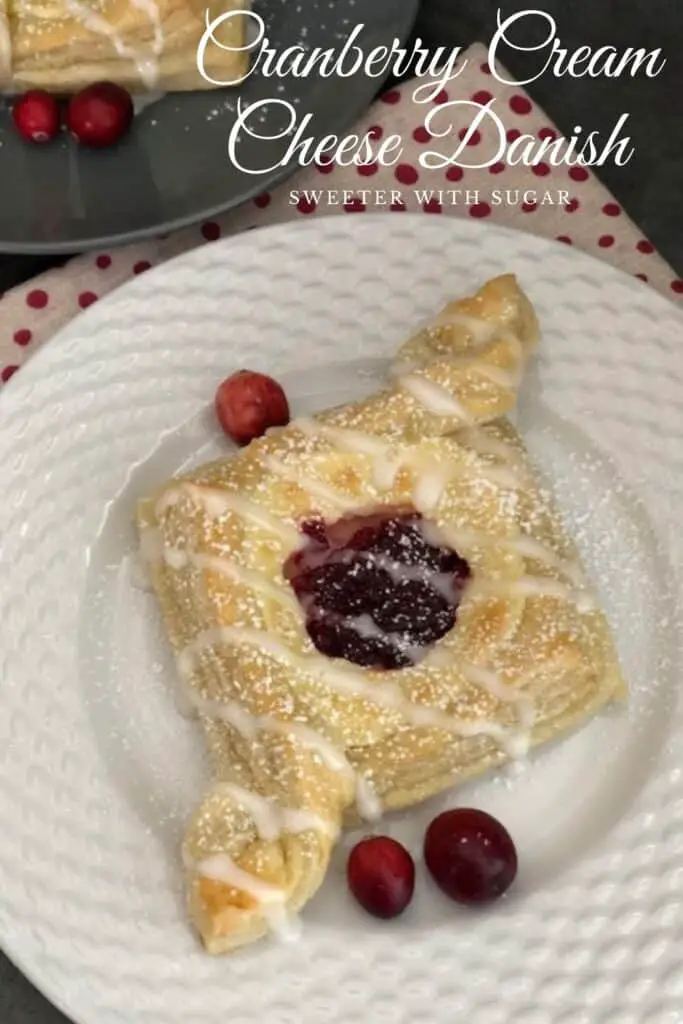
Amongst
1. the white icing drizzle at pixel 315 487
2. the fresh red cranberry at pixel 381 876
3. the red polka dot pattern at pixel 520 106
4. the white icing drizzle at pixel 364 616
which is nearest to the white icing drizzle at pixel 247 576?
the white icing drizzle at pixel 364 616

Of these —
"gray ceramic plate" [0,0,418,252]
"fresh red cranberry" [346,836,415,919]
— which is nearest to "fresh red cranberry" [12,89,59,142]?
"gray ceramic plate" [0,0,418,252]

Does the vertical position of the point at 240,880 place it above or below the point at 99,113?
below

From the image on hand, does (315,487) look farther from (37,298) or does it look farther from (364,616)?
(37,298)

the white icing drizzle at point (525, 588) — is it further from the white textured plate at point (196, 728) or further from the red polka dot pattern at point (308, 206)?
the red polka dot pattern at point (308, 206)

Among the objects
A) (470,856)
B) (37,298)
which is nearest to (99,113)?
(37,298)

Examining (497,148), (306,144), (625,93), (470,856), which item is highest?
(625,93)

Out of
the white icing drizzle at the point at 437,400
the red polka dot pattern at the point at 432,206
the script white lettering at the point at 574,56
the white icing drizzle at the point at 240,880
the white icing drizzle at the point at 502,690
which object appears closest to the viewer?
the white icing drizzle at the point at 240,880
